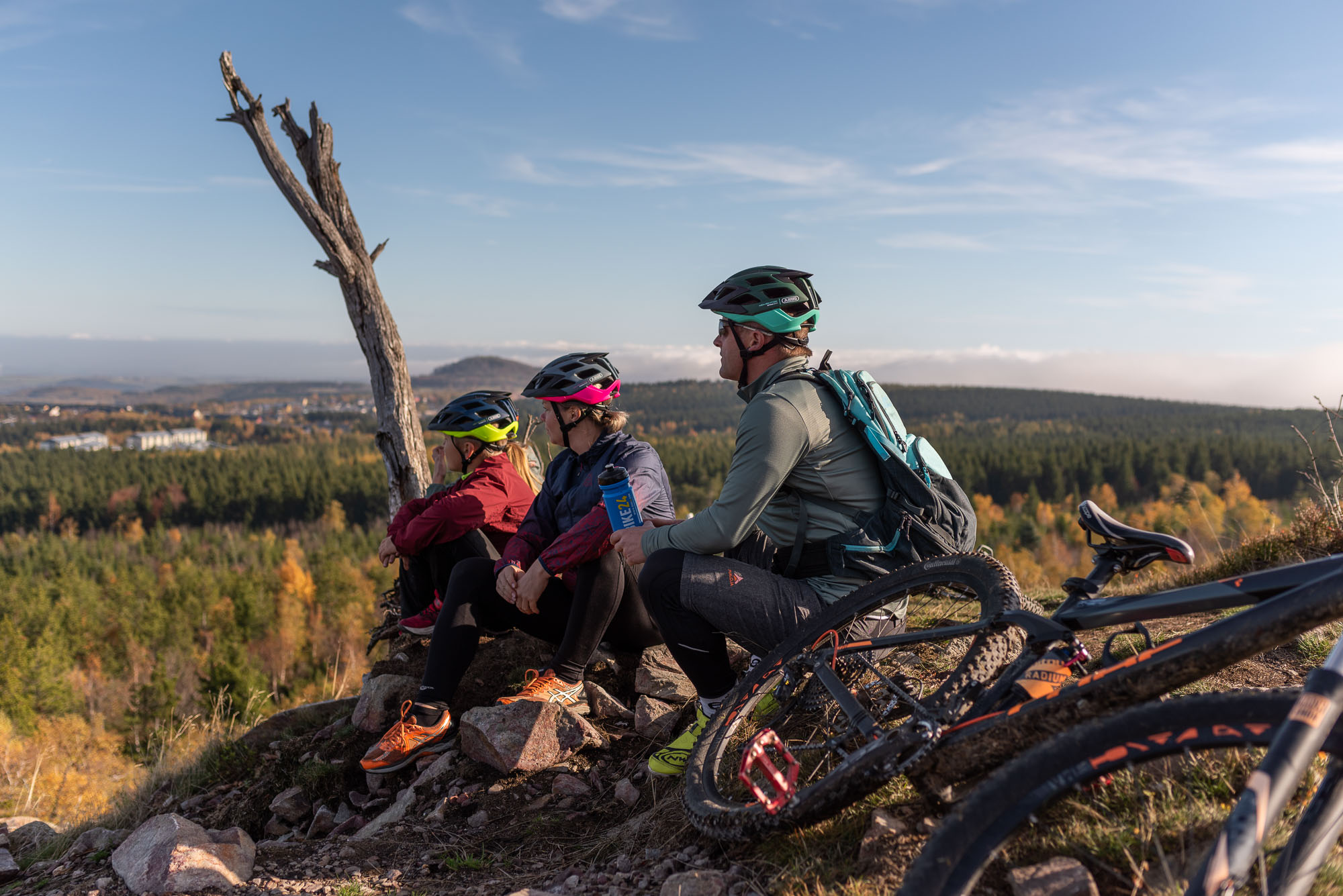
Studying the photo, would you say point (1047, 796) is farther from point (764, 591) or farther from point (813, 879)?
point (764, 591)

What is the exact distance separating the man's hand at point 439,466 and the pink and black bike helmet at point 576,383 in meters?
1.63

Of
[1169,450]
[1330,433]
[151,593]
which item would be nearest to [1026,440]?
[1169,450]

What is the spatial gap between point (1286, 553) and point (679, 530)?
580 cm

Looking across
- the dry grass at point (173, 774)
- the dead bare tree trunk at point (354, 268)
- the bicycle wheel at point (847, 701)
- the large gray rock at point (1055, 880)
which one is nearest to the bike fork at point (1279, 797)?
the large gray rock at point (1055, 880)

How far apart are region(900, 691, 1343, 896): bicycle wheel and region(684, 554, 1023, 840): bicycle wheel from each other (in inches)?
19.3

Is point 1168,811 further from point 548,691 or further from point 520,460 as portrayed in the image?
point 520,460

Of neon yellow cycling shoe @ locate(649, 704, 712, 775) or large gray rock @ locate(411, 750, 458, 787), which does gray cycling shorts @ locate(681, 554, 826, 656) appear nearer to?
neon yellow cycling shoe @ locate(649, 704, 712, 775)

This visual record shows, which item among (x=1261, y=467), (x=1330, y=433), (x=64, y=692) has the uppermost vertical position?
(x=1330, y=433)

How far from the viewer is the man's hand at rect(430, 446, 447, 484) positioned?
602 centimetres

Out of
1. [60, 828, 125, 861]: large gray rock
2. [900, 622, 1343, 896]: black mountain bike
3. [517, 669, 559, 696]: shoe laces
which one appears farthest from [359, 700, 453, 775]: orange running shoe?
[900, 622, 1343, 896]: black mountain bike

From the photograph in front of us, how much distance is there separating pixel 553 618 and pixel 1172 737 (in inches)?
139

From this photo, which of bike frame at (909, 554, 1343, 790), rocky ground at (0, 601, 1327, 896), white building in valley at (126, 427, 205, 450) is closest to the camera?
bike frame at (909, 554, 1343, 790)

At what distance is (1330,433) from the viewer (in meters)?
6.38

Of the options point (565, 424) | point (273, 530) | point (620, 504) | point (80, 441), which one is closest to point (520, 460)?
point (565, 424)
